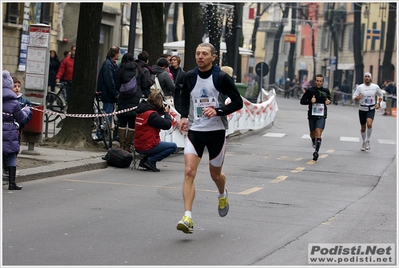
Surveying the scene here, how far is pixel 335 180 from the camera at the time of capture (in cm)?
1511

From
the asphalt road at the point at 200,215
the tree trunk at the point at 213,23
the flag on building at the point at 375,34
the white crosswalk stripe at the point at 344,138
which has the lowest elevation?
the asphalt road at the point at 200,215

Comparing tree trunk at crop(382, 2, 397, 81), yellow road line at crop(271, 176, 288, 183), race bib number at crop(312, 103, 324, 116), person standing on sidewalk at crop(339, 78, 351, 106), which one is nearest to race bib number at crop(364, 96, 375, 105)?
race bib number at crop(312, 103, 324, 116)

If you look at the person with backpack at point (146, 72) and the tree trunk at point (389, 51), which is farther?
the tree trunk at point (389, 51)

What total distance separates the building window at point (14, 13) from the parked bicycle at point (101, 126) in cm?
1363

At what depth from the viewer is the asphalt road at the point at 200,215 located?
800 cm

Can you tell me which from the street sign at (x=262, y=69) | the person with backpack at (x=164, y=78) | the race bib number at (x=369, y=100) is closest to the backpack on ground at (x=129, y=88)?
the person with backpack at (x=164, y=78)

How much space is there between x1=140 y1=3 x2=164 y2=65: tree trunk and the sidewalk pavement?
5073 millimetres

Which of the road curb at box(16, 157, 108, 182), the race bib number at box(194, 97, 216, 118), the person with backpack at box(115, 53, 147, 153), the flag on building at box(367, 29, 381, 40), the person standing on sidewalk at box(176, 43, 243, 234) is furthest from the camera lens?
the flag on building at box(367, 29, 381, 40)

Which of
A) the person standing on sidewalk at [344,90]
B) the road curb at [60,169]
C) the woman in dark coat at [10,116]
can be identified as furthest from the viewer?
the person standing on sidewalk at [344,90]

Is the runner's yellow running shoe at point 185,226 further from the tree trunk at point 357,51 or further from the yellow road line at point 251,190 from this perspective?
the tree trunk at point 357,51

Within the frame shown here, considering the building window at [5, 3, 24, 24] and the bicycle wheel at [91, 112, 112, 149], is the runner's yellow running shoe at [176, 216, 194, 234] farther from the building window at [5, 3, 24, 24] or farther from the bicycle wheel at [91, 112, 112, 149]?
the building window at [5, 3, 24, 24]

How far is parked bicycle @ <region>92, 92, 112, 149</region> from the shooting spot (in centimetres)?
1736

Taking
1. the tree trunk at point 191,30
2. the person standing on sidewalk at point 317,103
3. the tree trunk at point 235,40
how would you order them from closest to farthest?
the person standing on sidewalk at point 317,103 < the tree trunk at point 191,30 < the tree trunk at point 235,40

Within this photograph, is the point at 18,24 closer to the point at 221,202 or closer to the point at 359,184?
the point at 359,184
